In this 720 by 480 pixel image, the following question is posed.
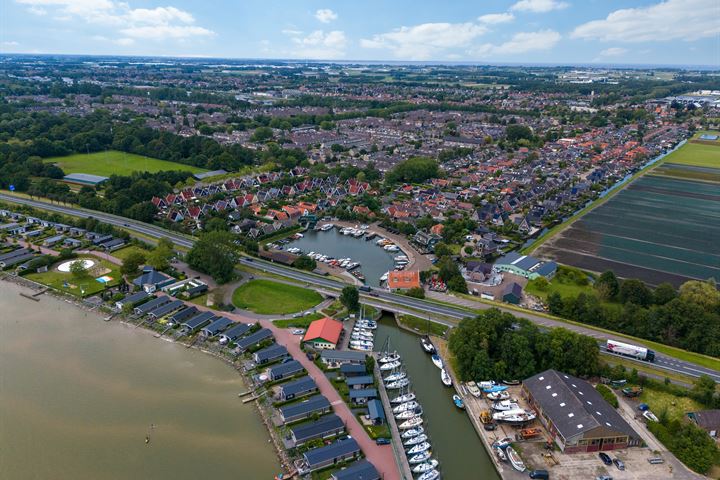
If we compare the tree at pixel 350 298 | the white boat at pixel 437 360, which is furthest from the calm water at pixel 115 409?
the white boat at pixel 437 360

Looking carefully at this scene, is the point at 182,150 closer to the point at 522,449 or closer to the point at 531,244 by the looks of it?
the point at 531,244

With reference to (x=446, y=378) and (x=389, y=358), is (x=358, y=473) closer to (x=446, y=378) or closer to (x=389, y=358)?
(x=446, y=378)

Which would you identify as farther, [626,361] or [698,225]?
[698,225]

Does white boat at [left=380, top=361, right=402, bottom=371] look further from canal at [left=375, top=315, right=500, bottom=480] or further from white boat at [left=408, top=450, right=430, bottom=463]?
white boat at [left=408, top=450, right=430, bottom=463]

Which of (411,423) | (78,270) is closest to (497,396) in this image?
(411,423)

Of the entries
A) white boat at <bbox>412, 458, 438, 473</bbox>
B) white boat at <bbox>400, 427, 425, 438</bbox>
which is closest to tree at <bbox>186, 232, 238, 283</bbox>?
white boat at <bbox>400, 427, 425, 438</bbox>

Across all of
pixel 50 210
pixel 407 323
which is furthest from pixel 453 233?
pixel 50 210

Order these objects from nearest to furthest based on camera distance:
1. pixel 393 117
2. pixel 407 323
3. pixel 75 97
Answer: pixel 407 323, pixel 393 117, pixel 75 97
